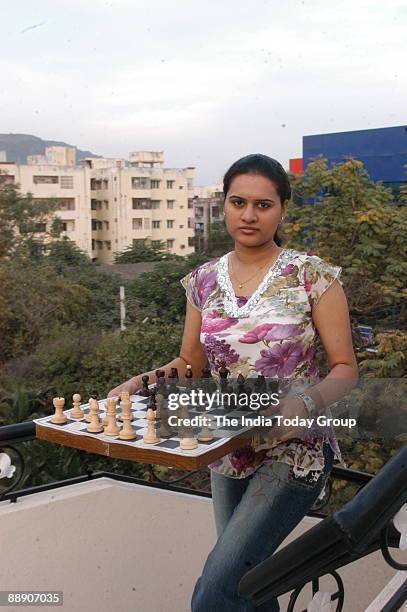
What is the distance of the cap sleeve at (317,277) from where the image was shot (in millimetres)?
1775

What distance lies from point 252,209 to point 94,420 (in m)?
0.76

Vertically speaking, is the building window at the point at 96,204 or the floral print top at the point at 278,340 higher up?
the building window at the point at 96,204

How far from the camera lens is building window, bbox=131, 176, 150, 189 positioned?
149 ft

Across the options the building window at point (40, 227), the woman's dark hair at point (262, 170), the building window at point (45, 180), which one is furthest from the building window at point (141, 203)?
the woman's dark hair at point (262, 170)

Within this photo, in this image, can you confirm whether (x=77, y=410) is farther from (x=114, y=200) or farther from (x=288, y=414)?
(x=114, y=200)

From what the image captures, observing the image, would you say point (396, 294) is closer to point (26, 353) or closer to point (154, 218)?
point (26, 353)

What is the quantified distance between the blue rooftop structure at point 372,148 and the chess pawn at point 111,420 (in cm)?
1163

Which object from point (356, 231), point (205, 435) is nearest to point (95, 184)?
point (356, 231)

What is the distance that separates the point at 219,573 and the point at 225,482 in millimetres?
293

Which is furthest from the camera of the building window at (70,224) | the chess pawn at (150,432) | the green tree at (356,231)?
the building window at (70,224)

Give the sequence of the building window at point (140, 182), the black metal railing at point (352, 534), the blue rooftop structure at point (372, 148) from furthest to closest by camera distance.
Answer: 1. the building window at point (140, 182)
2. the blue rooftop structure at point (372, 148)
3. the black metal railing at point (352, 534)

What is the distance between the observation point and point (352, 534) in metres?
1.06

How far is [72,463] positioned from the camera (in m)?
5.81

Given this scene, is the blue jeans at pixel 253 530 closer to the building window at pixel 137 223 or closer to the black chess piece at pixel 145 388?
the black chess piece at pixel 145 388
